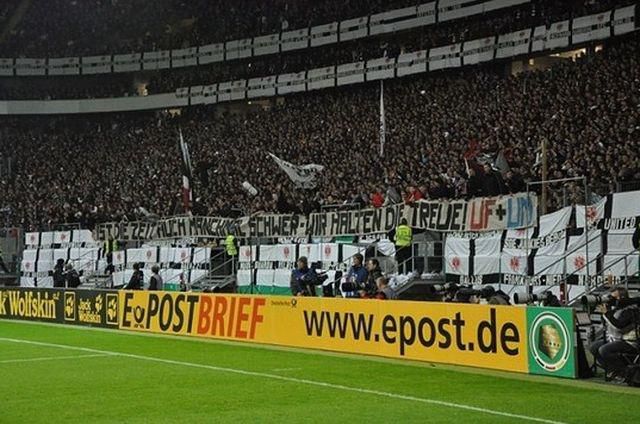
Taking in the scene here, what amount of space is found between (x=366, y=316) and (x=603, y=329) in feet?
17.7

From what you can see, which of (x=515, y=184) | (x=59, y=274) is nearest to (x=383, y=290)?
(x=515, y=184)

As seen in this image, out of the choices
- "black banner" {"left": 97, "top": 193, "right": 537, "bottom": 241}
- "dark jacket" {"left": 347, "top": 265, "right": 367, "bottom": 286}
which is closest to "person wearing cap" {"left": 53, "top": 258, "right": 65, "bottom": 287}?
"black banner" {"left": 97, "top": 193, "right": 537, "bottom": 241}

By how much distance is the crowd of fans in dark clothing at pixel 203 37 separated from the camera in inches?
1939

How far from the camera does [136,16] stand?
71.7 m

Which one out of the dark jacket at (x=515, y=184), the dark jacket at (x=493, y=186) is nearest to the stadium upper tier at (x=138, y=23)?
the dark jacket at (x=493, y=186)

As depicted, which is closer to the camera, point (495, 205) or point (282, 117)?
point (495, 205)

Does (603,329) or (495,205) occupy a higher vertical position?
(495,205)

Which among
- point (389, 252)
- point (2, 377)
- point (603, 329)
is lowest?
point (2, 377)

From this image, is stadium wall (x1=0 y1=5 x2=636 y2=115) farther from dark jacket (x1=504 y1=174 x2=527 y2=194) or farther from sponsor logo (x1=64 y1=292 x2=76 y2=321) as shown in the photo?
sponsor logo (x1=64 y1=292 x2=76 y2=321)

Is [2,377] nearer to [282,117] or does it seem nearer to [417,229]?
[417,229]

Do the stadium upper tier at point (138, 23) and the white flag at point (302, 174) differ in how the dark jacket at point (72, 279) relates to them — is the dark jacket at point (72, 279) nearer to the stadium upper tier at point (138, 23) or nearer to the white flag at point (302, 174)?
the white flag at point (302, 174)

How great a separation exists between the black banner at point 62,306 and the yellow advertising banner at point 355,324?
5.54 ft


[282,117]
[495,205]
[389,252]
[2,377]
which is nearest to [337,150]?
[282,117]

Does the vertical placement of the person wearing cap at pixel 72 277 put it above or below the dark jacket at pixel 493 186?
below
